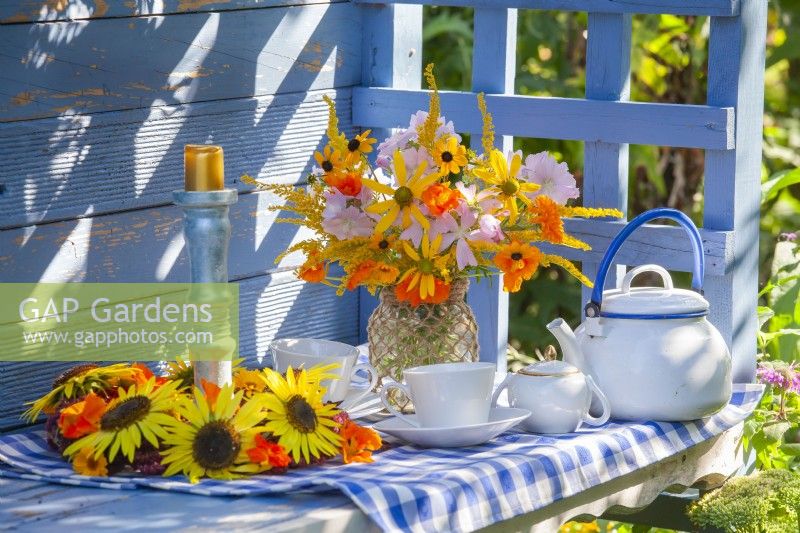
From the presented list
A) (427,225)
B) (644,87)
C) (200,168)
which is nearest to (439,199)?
(427,225)

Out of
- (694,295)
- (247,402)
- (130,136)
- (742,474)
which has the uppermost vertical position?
(130,136)

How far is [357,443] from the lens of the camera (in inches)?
74.5

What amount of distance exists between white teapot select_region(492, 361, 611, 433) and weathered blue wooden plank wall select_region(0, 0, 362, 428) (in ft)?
2.21

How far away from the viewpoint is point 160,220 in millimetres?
2340

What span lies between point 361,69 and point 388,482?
1.18 meters

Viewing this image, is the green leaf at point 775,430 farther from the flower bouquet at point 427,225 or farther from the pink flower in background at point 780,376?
the flower bouquet at point 427,225

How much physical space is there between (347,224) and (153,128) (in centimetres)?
43

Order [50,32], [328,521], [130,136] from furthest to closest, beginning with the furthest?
[130,136] → [50,32] → [328,521]

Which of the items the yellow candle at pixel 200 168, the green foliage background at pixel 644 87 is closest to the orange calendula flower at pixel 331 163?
the yellow candle at pixel 200 168

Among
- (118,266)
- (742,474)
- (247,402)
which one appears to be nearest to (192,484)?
(247,402)

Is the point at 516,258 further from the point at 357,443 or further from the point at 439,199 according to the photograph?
the point at 357,443

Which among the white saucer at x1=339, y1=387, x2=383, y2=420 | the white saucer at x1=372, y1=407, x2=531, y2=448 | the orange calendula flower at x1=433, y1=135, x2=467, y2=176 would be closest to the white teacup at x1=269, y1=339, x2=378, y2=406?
the white saucer at x1=339, y1=387, x2=383, y2=420

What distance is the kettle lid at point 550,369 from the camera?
2002mm

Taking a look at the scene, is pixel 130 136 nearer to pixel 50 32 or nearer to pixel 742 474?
pixel 50 32
